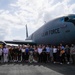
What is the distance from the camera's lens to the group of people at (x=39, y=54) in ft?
67.3

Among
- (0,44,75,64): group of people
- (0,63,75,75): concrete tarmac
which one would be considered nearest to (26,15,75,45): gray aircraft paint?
(0,44,75,64): group of people

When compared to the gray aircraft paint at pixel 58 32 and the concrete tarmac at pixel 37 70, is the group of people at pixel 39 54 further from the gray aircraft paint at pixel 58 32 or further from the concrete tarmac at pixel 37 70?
the concrete tarmac at pixel 37 70

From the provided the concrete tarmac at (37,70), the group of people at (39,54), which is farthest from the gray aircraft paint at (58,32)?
the concrete tarmac at (37,70)

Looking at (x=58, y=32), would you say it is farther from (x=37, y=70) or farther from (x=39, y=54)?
(x=37, y=70)

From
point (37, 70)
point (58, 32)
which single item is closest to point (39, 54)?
point (58, 32)

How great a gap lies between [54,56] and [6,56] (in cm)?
495

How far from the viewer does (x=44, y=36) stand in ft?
94.7

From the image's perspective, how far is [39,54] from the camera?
21.7 meters

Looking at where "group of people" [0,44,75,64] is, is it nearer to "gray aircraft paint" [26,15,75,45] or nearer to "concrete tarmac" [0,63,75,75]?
"gray aircraft paint" [26,15,75,45]

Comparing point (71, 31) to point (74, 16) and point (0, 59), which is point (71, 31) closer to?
point (74, 16)

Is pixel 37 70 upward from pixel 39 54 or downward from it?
downward

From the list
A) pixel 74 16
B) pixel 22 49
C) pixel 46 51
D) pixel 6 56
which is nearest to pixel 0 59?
pixel 6 56

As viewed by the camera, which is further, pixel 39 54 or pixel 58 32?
pixel 58 32

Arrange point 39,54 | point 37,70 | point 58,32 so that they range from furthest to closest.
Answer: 1. point 58,32
2. point 39,54
3. point 37,70
